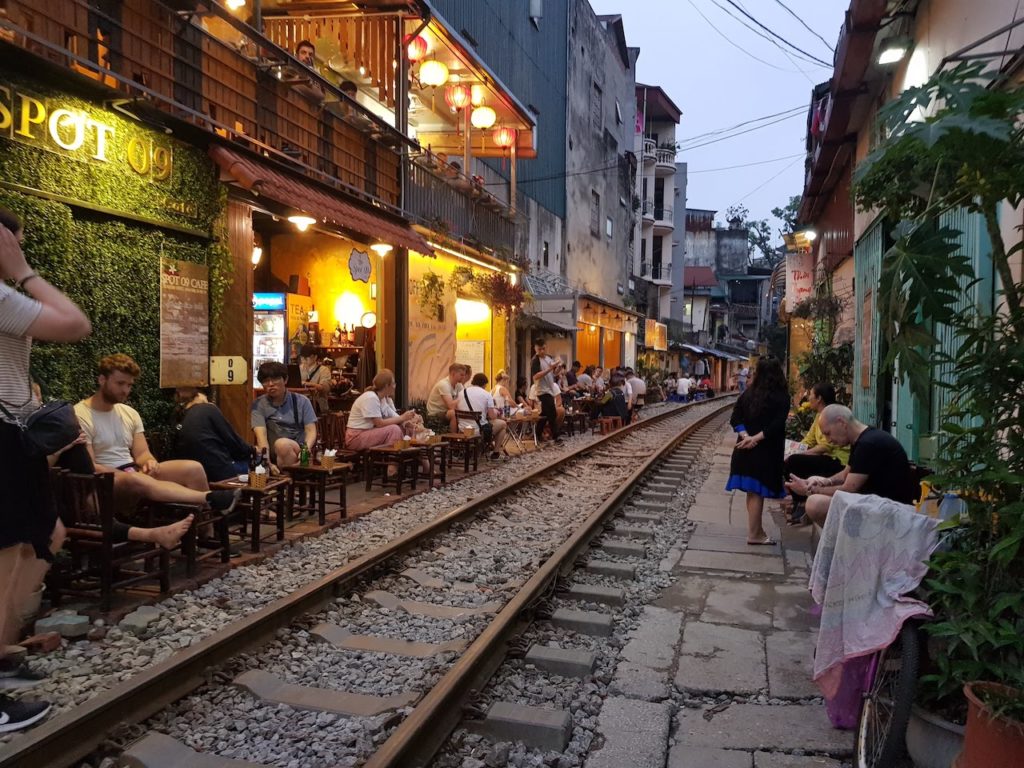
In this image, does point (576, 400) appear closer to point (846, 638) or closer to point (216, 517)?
point (216, 517)

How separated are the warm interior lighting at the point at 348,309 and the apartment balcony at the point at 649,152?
117ft

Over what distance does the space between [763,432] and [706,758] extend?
410 centimetres

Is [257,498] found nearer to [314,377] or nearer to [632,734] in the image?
[632,734]

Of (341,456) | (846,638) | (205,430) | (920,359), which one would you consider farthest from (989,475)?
(341,456)

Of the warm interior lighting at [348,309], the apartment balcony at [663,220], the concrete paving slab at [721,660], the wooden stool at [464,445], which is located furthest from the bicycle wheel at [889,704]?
the apartment balcony at [663,220]

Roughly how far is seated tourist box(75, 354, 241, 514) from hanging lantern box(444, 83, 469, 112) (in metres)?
11.7

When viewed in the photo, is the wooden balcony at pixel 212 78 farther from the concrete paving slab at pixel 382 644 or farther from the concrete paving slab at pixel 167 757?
the concrete paving slab at pixel 167 757

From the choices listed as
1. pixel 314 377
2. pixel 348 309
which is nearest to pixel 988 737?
pixel 314 377

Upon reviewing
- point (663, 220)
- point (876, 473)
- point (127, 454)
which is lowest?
point (127, 454)

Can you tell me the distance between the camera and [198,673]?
3924mm

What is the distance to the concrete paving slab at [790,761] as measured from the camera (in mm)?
3312

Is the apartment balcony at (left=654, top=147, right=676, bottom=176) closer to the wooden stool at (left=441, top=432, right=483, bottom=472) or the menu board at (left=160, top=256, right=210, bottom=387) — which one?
the wooden stool at (left=441, top=432, right=483, bottom=472)

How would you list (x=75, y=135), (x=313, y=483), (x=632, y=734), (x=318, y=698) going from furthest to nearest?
(x=313, y=483)
(x=75, y=135)
(x=318, y=698)
(x=632, y=734)

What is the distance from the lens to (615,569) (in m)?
6.28
